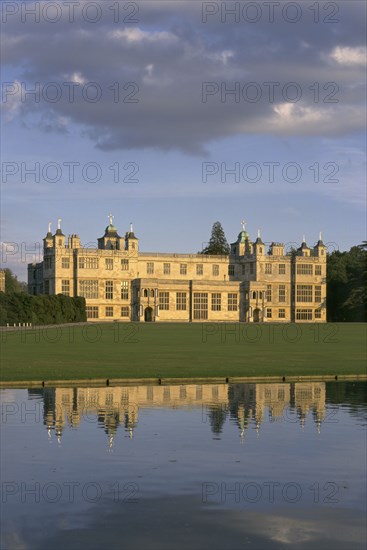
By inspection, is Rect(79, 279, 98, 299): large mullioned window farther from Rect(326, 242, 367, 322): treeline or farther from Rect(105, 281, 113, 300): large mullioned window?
Rect(326, 242, 367, 322): treeline

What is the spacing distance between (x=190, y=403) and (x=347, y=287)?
121 m

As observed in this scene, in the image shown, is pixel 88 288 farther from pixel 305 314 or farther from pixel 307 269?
pixel 307 269

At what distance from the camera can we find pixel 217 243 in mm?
190000

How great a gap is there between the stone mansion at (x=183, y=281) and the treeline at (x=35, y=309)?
17.1 metres

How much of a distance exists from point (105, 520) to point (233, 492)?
2538 millimetres

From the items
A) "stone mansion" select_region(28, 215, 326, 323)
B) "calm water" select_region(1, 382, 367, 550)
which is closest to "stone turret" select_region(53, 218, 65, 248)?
"stone mansion" select_region(28, 215, 326, 323)

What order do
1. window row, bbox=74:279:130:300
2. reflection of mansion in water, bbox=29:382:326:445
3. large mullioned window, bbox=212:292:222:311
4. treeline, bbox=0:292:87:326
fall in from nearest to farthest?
1. reflection of mansion in water, bbox=29:382:326:445
2. treeline, bbox=0:292:87:326
3. window row, bbox=74:279:130:300
4. large mullioned window, bbox=212:292:222:311

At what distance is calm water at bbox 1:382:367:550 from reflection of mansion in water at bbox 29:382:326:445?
75 mm

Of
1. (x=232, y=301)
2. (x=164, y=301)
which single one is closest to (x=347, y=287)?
(x=232, y=301)

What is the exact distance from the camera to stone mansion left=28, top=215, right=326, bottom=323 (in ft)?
447

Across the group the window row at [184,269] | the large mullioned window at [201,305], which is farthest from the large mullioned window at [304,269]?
the large mullioned window at [201,305]

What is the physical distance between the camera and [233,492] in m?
14.4

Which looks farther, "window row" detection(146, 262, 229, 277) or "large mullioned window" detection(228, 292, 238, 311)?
"window row" detection(146, 262, 229, 277)

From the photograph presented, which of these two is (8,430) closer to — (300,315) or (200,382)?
(200,382)
